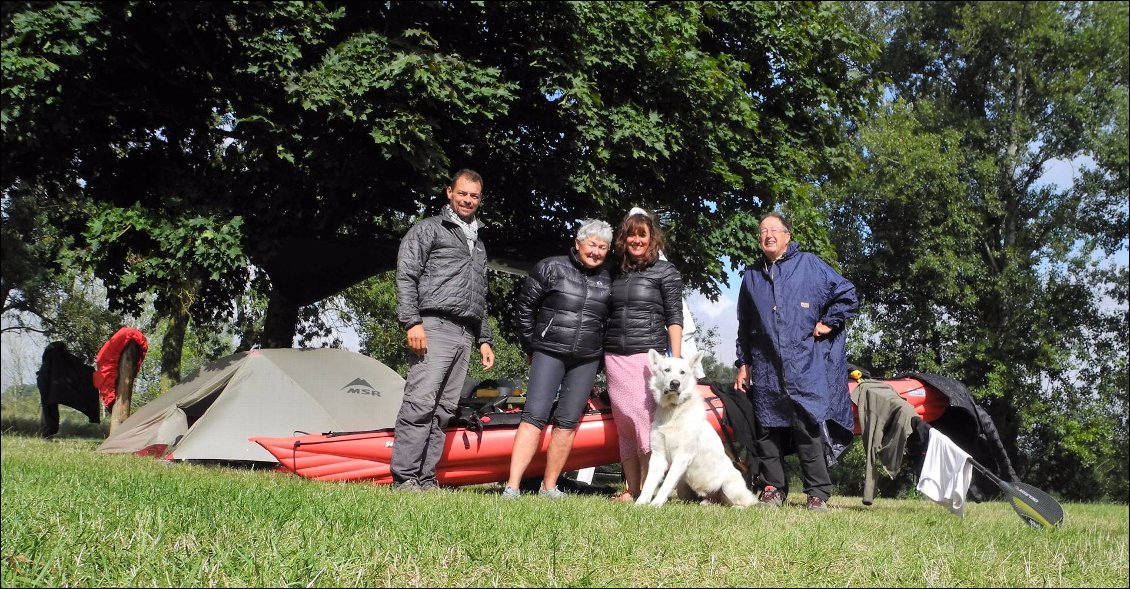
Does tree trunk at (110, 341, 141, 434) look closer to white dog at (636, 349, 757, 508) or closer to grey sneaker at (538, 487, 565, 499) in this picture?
grey sneaker at (538, 487, 565, 499)

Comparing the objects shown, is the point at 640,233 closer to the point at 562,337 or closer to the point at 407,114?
the point at 562,337

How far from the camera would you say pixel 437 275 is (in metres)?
5.96

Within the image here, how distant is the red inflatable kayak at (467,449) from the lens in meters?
6.62

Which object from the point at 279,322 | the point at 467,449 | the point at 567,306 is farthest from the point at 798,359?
the point at 279,322

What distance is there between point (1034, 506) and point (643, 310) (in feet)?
9.26

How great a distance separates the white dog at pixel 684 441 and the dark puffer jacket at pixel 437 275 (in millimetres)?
1338

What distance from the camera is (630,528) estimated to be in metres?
3.74

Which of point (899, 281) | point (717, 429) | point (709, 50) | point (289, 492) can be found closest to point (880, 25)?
point (899, 281)

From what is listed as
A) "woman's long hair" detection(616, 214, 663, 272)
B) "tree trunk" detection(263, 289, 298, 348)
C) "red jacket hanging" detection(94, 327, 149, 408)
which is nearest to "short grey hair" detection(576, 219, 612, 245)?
"woman's long hair" detection(616, 214, 663, 272)

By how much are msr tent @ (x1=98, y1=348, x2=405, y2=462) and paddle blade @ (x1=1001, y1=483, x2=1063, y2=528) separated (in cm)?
590

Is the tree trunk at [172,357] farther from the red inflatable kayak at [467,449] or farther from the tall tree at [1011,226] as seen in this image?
the tall tree at [1011,226]

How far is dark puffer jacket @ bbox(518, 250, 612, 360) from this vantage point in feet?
19.6

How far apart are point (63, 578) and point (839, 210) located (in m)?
25.2

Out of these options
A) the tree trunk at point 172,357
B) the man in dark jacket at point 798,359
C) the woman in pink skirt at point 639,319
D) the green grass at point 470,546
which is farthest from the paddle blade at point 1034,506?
the tree trunk at point 172,357
